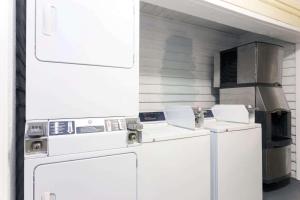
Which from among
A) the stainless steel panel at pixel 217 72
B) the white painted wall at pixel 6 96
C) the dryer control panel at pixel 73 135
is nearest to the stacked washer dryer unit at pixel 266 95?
the stainless steel panel at pixel 217 72

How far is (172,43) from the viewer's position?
2.96 meters

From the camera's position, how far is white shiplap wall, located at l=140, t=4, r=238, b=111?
8.95 feet

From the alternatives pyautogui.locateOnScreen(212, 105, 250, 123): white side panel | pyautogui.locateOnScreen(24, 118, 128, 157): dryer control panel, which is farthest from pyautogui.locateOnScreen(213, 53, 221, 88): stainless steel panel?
pyautogui.locateOnScreen(24, 118, 128, 157): dryer control panel

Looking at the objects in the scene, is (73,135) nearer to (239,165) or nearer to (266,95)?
(239,165)

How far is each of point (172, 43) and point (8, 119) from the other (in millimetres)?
2396

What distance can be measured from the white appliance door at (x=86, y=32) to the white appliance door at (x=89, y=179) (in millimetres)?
581

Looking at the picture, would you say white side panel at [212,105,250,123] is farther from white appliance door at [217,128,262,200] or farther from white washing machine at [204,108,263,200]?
white appliance door at [217,128,262,200]

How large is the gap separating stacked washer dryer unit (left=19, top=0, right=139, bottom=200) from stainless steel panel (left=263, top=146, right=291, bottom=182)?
197 cm

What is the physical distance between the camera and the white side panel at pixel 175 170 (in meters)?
1.53

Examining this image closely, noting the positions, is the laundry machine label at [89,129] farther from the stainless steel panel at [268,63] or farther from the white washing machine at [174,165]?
the stainless steel panel at [268,63]

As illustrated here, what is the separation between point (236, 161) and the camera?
2080 mm

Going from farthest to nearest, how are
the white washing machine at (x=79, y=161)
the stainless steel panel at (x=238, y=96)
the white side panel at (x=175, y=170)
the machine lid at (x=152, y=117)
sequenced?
the stainless steel panel at (x=238, y=96) < the machine lid at (x=152, y=117) < the white side panel at (x=175, y=170) < the white washing machine at (x=79, y=161)

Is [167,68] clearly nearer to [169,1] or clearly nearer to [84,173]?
[169,1]

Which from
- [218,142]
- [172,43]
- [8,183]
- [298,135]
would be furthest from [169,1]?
[298,135]
